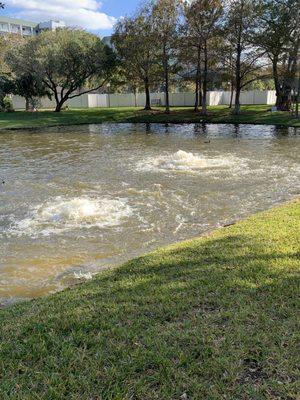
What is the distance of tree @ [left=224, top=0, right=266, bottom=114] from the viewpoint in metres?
29.0

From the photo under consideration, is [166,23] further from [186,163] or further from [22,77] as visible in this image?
[186,163]

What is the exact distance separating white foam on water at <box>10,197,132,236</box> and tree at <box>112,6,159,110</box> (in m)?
26.8

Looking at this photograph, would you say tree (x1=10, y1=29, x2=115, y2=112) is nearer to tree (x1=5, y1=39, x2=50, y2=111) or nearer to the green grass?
tree (x1=5, y1=39, x2=50, y2=111)

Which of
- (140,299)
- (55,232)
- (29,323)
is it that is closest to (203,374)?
(140,299)

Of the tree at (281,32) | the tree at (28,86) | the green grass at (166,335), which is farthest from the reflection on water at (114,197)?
the tree at (28,86)

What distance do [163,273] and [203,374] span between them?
1.81 meters

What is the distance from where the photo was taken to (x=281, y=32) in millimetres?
27750

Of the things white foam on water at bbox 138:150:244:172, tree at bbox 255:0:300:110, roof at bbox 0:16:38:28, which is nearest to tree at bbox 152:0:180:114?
tree at bbox 255:0:300:110

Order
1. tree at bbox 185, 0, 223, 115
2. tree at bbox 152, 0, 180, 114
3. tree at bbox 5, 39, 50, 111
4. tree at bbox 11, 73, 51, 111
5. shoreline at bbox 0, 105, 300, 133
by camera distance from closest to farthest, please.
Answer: shoreline at bbox 0, 105, 300, 133, tree at bbox 185, 0, 223, 115, tree at bbox 152, 0, 180, 114, tree at bbox 5, 39, 50, 111, tree at bbox 11, 73, 51, 111

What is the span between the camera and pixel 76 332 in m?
3.19

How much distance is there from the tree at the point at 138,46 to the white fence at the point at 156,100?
36.1 ft

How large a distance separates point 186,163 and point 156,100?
120ft

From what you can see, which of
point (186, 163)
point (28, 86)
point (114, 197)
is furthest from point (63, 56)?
point (114, 197)

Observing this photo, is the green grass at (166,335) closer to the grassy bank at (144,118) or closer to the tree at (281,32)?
the grassy bank at (144,118)
